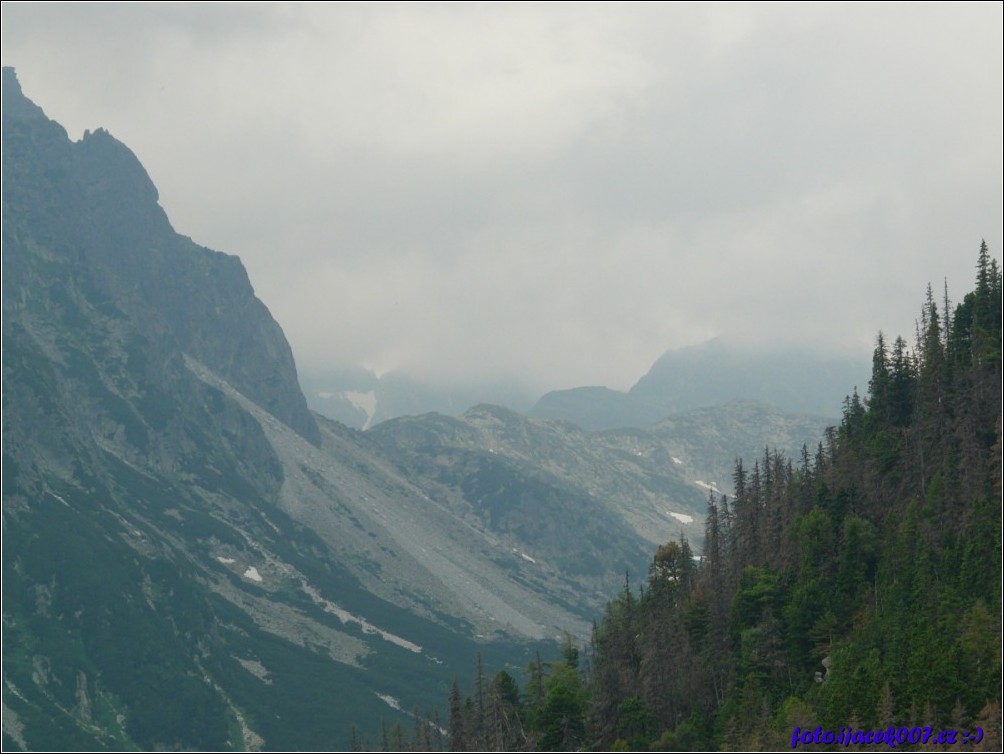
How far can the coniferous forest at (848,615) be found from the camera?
11888 centimetres

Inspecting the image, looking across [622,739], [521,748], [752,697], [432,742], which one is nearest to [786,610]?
[752,697]

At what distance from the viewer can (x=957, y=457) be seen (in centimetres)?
15138

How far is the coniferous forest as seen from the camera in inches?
4680

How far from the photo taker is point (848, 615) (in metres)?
148

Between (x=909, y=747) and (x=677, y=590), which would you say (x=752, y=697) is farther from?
(x=677, y=590)

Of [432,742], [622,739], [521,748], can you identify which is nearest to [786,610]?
[622,739]

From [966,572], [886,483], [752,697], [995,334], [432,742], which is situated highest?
[995,334]

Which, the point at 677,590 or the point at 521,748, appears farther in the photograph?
the point at 677,590

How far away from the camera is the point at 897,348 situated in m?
182

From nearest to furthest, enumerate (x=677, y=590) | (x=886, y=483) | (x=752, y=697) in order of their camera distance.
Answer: (x=752, y=697) → (x=886, y=483) → (x=677, y=590)

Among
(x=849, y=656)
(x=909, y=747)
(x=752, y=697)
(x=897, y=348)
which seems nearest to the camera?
(x=909, y=747)

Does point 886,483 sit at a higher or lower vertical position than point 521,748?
higher

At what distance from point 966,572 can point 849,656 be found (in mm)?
15320

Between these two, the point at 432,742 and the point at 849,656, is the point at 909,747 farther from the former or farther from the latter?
the point at 432,742
